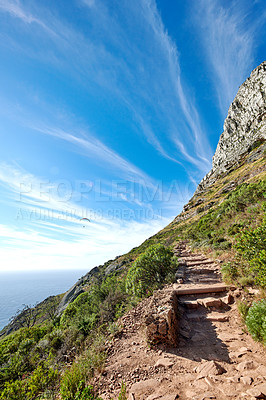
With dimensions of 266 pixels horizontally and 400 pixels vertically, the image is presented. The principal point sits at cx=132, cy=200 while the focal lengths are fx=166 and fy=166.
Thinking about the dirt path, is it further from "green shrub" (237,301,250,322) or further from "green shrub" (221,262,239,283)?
→ "green shrub" (221,262,239,283)

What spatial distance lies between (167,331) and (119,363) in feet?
4.15

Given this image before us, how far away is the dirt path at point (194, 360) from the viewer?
2.62 m

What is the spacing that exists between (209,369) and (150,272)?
5002 millimetres

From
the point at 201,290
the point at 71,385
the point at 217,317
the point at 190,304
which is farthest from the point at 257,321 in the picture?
the point at 71,385

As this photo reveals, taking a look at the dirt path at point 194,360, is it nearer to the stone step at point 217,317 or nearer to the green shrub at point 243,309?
the stone step at point 217,317

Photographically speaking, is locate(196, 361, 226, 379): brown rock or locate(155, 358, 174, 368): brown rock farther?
locate(155, 358, 174, 368): brown rock

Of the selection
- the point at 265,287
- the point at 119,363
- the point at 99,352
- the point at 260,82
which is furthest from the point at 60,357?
the point at 260,82

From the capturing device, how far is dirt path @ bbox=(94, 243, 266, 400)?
103 inches

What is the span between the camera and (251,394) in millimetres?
2279

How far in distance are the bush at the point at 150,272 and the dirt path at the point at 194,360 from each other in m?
1.54

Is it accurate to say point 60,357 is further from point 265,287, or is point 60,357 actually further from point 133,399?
point 265,287


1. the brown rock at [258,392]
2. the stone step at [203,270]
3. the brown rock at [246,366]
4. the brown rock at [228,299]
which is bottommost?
the brown rock at [246,366]

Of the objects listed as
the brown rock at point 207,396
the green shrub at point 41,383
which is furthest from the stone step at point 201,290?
the green shrub at point 41,383

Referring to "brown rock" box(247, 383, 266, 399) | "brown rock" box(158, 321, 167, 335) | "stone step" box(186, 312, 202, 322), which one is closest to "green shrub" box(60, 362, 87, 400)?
"brown rock" box(158, 321, 167, 335)
